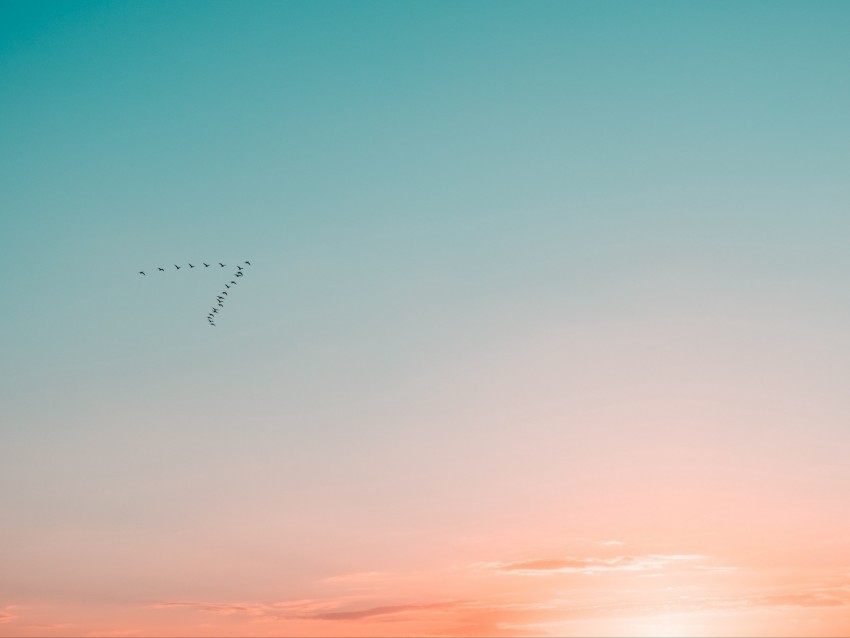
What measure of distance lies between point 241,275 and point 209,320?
18.9 metres

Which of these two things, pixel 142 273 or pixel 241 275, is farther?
pixel 241 275

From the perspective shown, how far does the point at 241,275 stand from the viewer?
544ft

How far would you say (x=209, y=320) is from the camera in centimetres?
15438

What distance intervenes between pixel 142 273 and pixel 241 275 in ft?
90.0

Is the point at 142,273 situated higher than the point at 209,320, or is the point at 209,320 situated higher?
the point at 142,273

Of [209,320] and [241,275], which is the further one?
[241,275]

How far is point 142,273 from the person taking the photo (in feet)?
495

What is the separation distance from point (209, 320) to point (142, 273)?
22.3 metres

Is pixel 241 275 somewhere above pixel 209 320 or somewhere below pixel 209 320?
above
